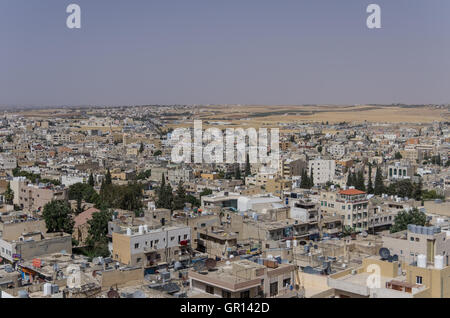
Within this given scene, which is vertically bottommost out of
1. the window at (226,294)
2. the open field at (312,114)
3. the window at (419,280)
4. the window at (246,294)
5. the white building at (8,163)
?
the white building at (8,163)

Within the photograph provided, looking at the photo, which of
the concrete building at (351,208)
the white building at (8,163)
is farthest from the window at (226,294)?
the white building at (8,163)

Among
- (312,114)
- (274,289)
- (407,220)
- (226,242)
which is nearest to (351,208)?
(407,220)

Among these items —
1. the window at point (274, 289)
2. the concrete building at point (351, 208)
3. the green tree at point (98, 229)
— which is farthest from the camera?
the concrete building at point (351, 208)

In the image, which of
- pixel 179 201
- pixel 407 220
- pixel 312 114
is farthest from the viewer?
pixel 312 114

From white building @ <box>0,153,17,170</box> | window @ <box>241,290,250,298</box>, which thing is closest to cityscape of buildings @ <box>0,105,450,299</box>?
window @ <box>241,290,250,298</box>

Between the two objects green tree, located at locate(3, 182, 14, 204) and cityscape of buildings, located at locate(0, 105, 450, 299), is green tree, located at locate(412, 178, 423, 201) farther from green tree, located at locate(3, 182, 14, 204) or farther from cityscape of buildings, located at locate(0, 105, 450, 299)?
green tree, located at locate(3, 182, 14, 204)

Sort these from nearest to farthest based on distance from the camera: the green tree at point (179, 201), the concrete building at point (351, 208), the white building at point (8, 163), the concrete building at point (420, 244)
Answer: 1. the concrete building at point (420, 244)
2. the concrete building at point (351, 208)
3. the green tree at point (179, 201)
4. the white building at point (8, 163)

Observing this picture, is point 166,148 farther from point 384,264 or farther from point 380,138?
point 384,264

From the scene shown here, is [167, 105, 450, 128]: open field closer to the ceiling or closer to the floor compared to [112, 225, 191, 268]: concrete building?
closer to the ceiling

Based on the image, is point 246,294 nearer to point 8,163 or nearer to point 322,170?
point 322,170

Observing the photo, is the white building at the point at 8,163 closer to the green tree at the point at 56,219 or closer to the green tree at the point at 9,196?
the green tree at the point at 9,196
